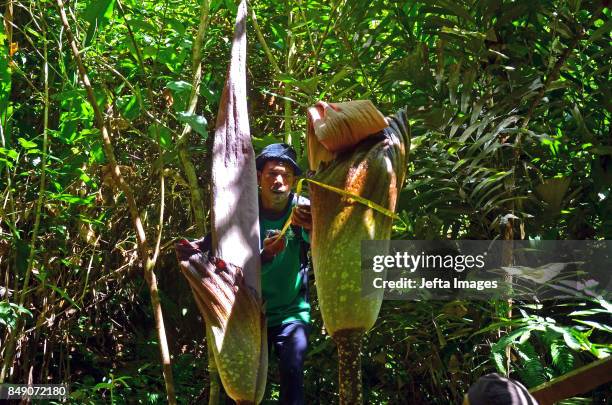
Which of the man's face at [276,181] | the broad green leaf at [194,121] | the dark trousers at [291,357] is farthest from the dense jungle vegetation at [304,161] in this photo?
the dark trousers at [291,357]

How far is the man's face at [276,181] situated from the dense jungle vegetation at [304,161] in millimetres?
137

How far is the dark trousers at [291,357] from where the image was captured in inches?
54.1

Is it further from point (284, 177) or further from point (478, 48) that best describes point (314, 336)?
point (478, 48)

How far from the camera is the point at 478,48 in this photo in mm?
1552

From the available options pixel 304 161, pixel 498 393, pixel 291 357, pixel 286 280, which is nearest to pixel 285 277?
pixel 286 280

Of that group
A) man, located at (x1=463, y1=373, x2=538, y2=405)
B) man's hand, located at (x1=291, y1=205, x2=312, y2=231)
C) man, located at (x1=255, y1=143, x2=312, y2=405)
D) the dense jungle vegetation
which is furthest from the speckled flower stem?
man, located at (x1=255, y1=143, x2=312, y2=405)

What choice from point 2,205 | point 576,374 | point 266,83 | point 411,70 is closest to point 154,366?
point 2,205

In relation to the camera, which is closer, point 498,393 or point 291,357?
point 498,393

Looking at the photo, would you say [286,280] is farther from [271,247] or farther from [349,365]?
[349,365]

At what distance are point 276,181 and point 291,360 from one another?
13.6 inches

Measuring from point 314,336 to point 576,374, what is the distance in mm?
1476

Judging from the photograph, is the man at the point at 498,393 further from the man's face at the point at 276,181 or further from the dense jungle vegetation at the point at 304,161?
the man's face at the point at 276,181

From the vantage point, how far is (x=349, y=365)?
2.51 ft

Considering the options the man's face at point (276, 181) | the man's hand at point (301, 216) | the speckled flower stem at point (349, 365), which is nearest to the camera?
the speckled flower stem at point (349, 365)
